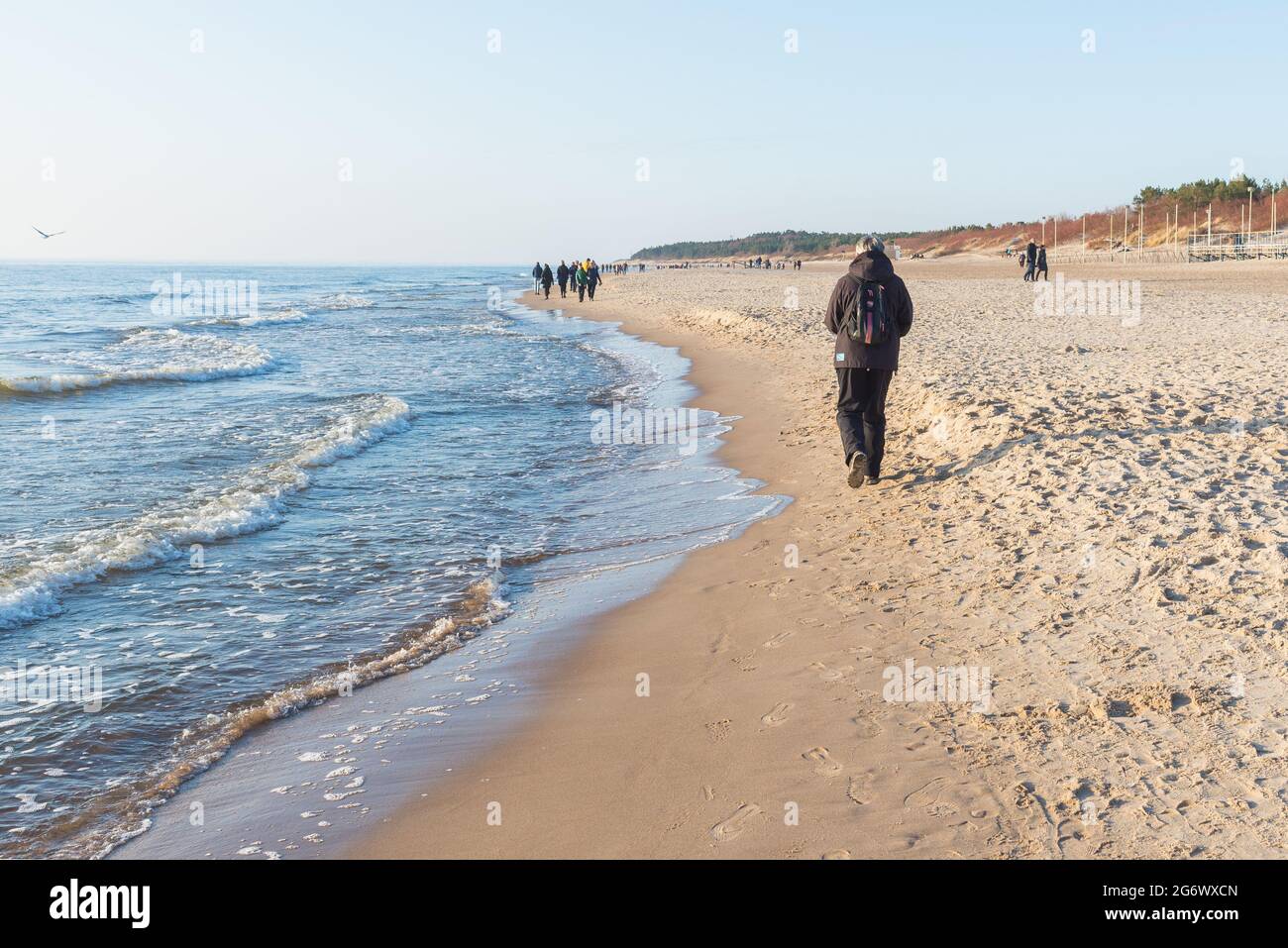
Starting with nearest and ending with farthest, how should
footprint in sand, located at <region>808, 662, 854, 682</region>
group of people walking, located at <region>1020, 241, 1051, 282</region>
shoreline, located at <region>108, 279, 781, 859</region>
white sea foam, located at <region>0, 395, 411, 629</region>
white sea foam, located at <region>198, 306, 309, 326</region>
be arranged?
1. shoreline, located at <region>108, 279, 781, 859</region>
2. footprint in sand, located at <region>808, 662, 854, 682</region>
3. white sea foam, located at <region>0, 395, 411, 629</region>
4. group of people walking, located at <region>1020, 241, 1051, 282</region>
5. white sea foam, located at <region>198, 306, 309, 326</region>

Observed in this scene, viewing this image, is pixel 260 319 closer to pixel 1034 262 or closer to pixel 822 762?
pixel 1034 262

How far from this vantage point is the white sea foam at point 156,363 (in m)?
17.6

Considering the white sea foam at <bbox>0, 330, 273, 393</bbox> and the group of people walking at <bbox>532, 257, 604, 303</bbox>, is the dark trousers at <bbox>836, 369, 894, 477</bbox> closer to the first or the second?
the white sea foam at <bbox>0, 330, 273, 393</bbox>

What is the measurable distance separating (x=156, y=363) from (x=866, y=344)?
19.8 metres

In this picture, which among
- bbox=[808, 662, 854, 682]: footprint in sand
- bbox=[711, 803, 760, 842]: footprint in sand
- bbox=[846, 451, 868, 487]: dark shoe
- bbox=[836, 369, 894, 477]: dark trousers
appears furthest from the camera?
bbox=[846, 451, 868, 487]: dark shoe

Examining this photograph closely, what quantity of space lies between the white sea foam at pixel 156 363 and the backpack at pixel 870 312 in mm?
15350

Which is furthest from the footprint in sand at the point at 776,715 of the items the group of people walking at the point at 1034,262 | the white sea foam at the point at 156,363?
the group of people walking at the point at 1034,262

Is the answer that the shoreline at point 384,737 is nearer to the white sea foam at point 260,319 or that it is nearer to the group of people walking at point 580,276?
the white sea foam at point 260,319

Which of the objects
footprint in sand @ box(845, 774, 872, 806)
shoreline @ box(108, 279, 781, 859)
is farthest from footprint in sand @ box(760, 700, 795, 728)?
shoreline @ box(108, 279, 781, 859)

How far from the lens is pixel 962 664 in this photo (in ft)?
15.0

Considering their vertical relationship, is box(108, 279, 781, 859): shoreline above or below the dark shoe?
below

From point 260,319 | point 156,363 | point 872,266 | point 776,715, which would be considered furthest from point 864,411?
point 260,319

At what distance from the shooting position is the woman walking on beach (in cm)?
775

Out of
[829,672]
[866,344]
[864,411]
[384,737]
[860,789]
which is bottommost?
[384,737]
